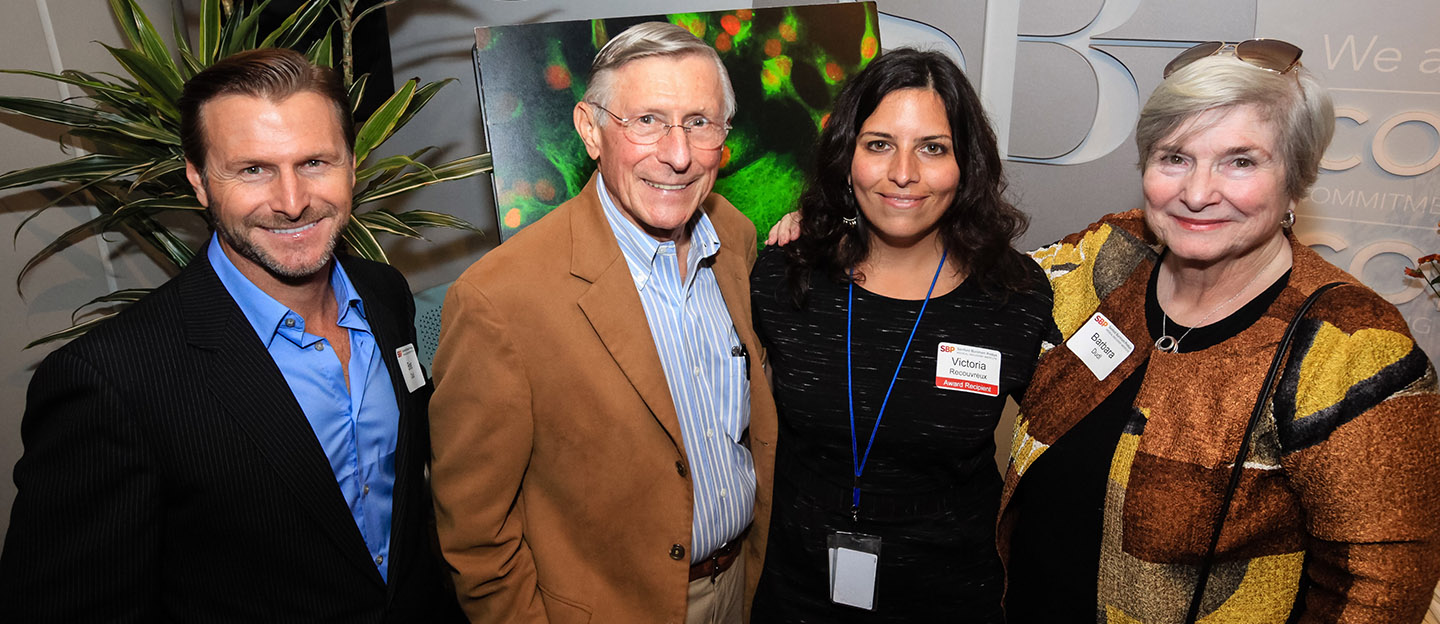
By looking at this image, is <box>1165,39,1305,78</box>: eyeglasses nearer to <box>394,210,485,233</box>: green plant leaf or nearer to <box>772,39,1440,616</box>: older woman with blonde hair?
<box>772,39,1440,616</box>: older woman with blonde hair

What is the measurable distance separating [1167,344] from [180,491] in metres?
1.96

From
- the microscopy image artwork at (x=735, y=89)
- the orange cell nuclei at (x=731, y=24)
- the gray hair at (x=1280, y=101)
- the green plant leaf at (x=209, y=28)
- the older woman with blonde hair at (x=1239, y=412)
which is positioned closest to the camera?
the older woman with blonde hair at (x=1239, y=412)

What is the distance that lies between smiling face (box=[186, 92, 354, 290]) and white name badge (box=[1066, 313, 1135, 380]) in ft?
5.54

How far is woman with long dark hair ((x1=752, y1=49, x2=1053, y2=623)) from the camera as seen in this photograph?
6.21 ft

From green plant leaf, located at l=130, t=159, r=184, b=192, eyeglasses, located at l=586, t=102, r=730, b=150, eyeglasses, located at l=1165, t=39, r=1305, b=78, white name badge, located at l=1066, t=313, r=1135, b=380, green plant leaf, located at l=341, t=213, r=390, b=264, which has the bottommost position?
white name badge, located at l=1066, t=313, r=1135, b=380

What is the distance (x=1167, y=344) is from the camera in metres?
1.68

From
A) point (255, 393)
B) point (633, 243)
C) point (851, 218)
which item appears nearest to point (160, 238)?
point (255, 393)

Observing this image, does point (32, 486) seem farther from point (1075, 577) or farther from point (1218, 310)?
point (1218, 310)

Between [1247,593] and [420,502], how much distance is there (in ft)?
5.90

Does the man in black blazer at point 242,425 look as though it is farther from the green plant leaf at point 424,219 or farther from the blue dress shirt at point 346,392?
the green plant leaf at point 424,219

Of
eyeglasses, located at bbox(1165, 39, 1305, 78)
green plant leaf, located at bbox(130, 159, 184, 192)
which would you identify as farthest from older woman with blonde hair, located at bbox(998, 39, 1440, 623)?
green plant leaf, located at bbox(130, 159, 184, 192)

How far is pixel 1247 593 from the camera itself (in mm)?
1590

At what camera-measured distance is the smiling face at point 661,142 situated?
1738 mm

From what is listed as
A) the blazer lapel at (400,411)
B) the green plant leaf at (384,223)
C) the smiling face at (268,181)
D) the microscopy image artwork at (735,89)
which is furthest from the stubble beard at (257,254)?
the green plant leaf at (384,223)
